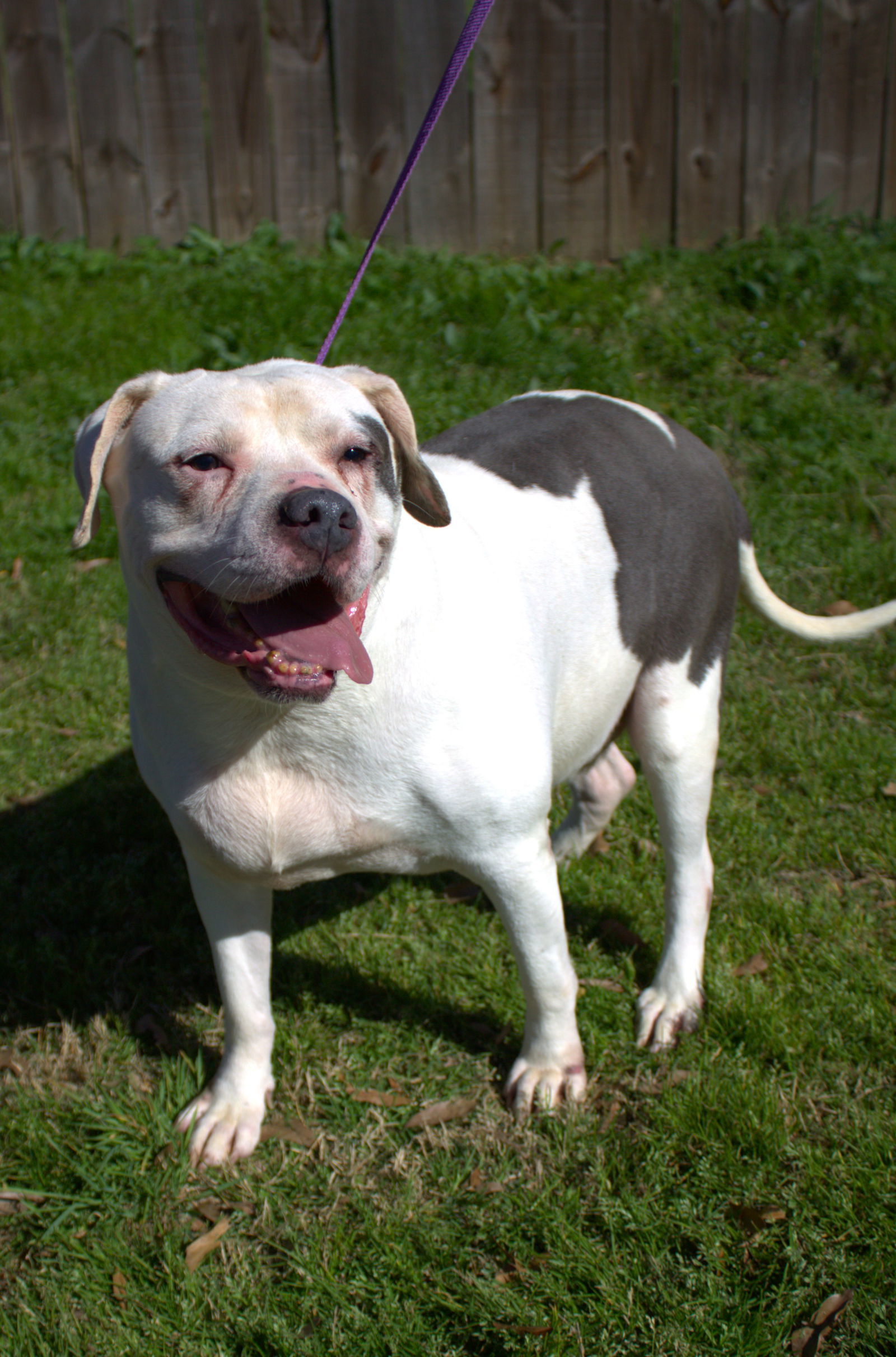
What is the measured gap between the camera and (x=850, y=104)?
6762mm

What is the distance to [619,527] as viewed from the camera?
3098 millimetres

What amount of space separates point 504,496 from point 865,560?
9.46 feet

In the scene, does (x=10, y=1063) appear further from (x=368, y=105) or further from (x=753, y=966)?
(x=368, y=105)

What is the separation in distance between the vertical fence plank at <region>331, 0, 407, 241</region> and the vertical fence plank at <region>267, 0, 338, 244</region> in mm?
76

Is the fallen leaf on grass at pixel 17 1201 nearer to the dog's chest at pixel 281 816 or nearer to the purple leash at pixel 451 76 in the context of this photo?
the dog's chest at pixel 281 816

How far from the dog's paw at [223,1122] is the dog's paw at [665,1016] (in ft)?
3.52

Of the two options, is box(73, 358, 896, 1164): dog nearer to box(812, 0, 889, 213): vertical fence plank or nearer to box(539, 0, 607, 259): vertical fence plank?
box(539, 0, 607, 259): vertical fence plank

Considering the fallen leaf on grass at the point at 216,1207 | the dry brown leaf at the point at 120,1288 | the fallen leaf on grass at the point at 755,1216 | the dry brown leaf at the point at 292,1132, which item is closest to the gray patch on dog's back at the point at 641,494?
the fallen leaf on grass at the point at 755,1216

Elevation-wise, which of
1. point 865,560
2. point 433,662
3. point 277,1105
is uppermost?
point 433,662

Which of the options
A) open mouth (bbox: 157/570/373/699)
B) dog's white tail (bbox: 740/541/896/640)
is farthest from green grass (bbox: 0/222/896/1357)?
open mouth (bbox: 157/570/373/699)

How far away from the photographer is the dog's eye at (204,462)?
2203mm

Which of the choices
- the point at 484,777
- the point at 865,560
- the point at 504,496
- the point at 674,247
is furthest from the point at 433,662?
the point at 674,247

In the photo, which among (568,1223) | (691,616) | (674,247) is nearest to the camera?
(568,1223)

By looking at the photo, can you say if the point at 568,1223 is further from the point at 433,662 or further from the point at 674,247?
the point at 674,247
